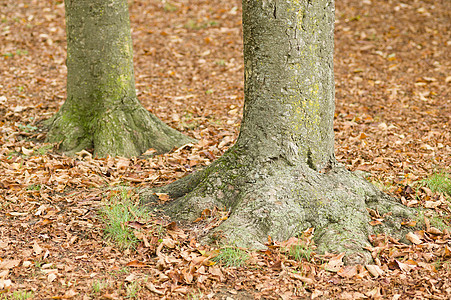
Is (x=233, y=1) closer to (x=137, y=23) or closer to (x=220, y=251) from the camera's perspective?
(x=137, y=23)

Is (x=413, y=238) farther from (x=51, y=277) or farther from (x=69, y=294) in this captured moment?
(x=51, y=277)

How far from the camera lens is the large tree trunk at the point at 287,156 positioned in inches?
134

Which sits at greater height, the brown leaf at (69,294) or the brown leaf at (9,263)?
the brown leaf at (9,263)

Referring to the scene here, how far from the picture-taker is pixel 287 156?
11.8ft

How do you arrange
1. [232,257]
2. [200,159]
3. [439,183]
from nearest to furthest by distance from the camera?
[232,257] → [439,183] → [200,159]

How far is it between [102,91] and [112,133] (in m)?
0.51

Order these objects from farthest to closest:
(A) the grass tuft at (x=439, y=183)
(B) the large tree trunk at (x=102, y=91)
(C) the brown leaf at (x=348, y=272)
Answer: (B) the large tree trunk at (x=102, y=91) → (A) the grass tuft at (x=439, y=183) → (C) the brown leaf at (x=348, y=272)

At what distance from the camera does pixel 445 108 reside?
6.54m

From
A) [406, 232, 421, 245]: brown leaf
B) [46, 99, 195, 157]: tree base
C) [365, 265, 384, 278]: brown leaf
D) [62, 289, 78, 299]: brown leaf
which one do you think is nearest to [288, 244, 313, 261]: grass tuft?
[365, 265, 384, 278]: brown leaf

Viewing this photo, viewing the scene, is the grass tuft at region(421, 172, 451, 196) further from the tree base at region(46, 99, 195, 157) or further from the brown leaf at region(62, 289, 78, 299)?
the brown leaf at region(62, 289, 78, 299)

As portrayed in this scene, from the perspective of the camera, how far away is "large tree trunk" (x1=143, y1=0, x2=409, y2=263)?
340cm

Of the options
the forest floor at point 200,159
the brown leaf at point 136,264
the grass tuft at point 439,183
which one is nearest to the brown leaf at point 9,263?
the forest floor at point 200,159

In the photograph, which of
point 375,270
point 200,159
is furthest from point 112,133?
point 375,270

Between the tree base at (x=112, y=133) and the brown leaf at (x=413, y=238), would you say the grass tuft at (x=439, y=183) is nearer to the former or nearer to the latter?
the brown leaf at (x=413, y=238)
